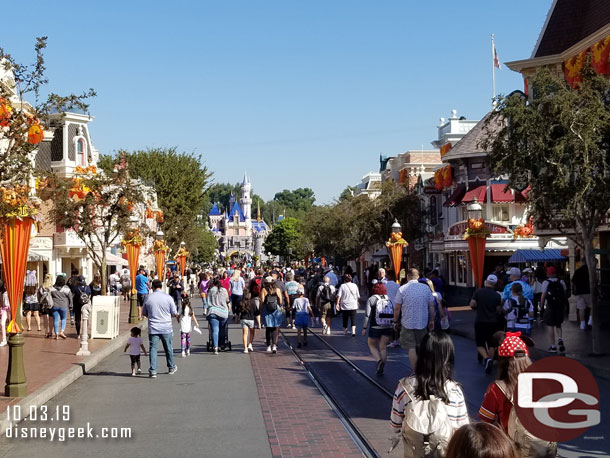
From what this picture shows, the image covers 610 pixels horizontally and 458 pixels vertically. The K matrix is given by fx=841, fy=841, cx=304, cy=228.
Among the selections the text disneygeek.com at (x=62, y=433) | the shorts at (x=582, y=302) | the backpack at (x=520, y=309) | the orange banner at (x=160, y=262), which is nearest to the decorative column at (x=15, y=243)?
the text disneygeek.com at (x=62, y=433)

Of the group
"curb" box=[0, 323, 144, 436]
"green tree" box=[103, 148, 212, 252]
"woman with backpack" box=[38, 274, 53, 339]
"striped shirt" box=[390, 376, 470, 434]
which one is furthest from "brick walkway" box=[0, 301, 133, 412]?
"green tree" box=[103, 148, 212, 252]

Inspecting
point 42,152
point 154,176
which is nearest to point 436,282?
point 42,152

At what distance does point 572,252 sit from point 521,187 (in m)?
12.3

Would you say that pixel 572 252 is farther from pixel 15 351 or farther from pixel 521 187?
pixel 15 351

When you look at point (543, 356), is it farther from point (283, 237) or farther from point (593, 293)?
point (283, 237)

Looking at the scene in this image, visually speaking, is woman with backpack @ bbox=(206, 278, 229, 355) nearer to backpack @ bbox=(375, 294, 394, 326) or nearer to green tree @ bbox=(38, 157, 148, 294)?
backpack @ bbox=(375, 294, 394, 326)

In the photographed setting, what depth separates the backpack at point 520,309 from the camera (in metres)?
15.2

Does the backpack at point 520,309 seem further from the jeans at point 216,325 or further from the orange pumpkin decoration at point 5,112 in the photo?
the orange pumpkin decoration at point 5,112

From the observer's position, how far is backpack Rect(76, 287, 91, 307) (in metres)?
22.4

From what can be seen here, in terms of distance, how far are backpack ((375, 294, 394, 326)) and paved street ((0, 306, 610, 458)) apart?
2.97 feet

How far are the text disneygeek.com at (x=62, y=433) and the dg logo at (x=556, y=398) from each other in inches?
234

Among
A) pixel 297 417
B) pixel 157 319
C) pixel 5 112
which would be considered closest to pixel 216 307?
pixel 157 319

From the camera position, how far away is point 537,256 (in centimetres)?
3591

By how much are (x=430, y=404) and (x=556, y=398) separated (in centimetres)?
102
